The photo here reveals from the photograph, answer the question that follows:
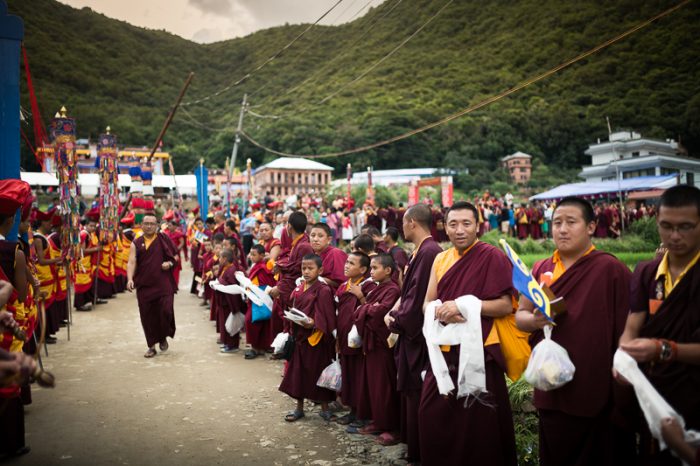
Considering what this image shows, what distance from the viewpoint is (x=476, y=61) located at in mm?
56531

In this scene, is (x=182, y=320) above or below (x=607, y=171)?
below

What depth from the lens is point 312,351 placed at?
5113mm

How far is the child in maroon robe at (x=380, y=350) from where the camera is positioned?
450 cm

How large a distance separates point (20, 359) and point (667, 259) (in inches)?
122

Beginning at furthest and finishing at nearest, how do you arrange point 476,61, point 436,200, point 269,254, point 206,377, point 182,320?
point 476,61, point 436,200, point 182,320, point 269,254, point 206,377

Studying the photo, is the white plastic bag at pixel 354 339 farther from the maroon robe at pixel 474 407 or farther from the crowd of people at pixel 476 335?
the maroon robe at pixel 474 407

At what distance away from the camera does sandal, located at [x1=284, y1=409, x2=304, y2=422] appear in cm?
495

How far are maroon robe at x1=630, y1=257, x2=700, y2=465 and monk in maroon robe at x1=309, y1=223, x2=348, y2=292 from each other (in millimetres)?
3498

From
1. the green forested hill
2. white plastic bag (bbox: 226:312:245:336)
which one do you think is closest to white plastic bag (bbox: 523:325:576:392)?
white plastic bag (bbox: 226:312:245:336)

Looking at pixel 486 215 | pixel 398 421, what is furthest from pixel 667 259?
pixel 486 215

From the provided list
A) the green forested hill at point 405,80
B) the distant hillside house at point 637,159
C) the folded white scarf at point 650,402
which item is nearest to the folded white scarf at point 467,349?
the folded white scarf at point 650,402

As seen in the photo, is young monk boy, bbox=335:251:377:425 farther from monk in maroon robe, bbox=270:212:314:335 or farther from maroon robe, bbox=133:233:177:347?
maroon robe, bbox=133:233:177:347

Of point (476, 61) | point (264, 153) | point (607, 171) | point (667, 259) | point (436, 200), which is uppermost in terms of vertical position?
point (476, 61)

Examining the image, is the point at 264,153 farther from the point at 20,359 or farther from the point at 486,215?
the point at 20,359
